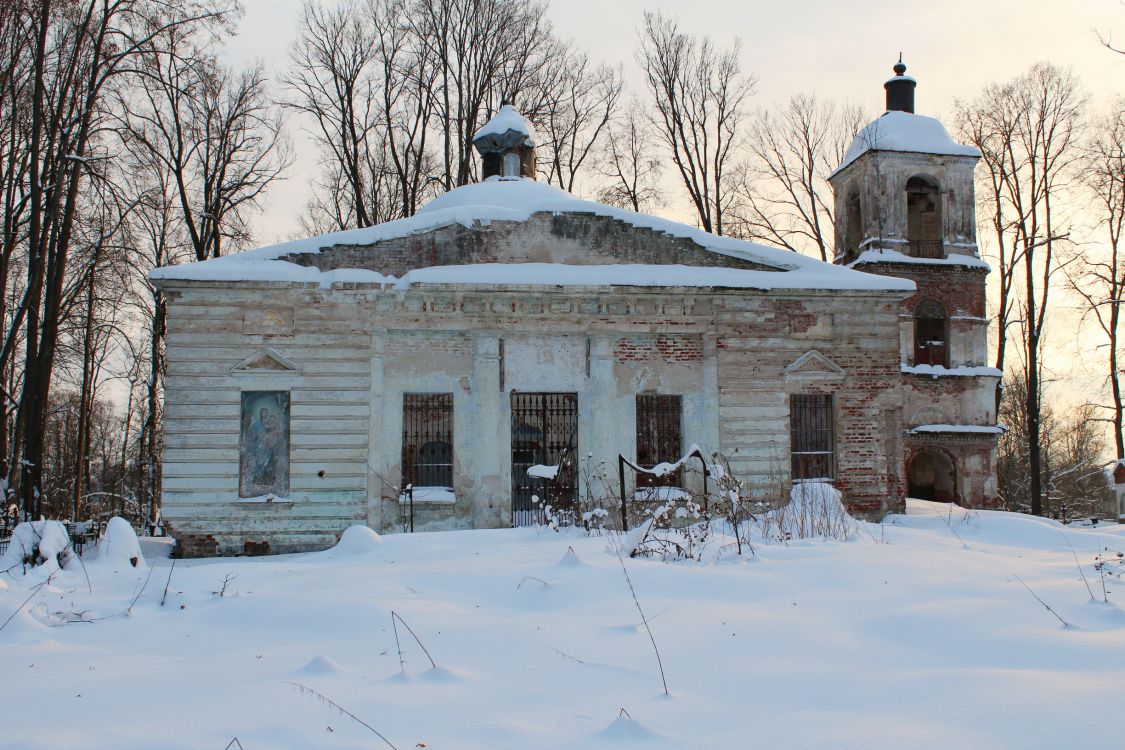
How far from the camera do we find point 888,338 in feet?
47.4

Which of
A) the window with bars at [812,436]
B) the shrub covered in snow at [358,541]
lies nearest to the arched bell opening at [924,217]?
the window with bars at [812,436]

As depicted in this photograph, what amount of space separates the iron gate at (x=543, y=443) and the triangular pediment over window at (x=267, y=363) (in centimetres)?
336

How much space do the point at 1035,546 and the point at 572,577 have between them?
6.44 metres

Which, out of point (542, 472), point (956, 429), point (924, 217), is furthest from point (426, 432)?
point (924, 217)

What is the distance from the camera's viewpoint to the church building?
12938 millimetres

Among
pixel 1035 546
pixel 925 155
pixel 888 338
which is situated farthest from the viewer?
pixel 925 155

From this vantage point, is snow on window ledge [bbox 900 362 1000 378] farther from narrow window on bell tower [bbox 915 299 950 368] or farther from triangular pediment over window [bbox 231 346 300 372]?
triangular pediment over window [bbox 231 346 300 372]

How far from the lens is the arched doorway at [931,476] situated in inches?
920

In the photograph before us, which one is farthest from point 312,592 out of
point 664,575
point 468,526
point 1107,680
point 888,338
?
point 888,338

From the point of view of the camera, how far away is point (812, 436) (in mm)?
14297

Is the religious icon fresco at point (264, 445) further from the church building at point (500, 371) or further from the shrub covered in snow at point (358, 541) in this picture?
the shrub covered in snow at point (358, 541)

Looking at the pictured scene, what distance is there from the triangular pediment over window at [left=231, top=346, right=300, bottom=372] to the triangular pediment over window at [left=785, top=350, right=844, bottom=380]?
7.57 m

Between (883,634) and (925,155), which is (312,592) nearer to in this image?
(883,634)

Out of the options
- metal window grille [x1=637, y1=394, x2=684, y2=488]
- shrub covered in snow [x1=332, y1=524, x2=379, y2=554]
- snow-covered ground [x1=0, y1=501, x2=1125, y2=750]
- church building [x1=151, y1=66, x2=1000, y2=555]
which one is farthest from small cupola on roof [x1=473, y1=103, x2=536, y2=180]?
snow-covered ground [x1=0, y1=501, x2=1125, y2=750]
